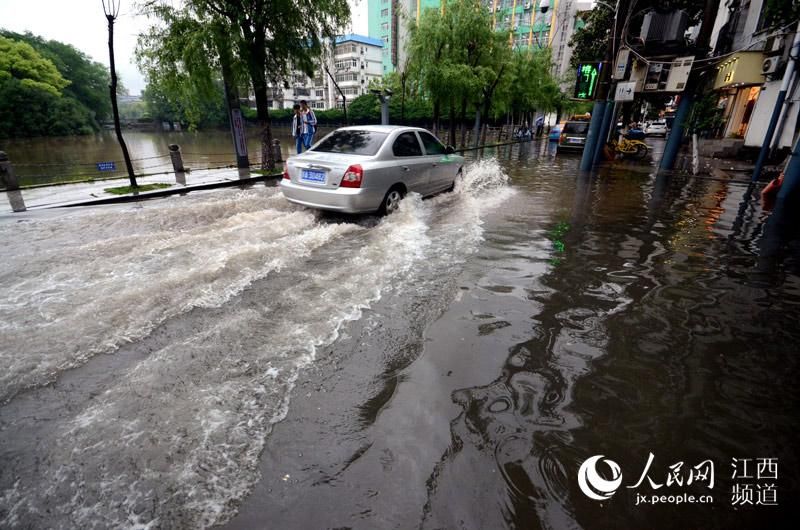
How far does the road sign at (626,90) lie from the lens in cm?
1160

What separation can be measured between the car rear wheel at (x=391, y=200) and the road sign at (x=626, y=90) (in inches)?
366

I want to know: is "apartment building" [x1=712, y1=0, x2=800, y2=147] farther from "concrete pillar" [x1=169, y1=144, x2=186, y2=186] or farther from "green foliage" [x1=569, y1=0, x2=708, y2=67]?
"concrete pillar" [x1=169, y1=144, x2=186, y2=186]

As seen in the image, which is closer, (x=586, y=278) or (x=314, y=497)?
(x=314, y=497)

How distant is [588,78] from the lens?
11.8 m

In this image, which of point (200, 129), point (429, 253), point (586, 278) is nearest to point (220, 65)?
point (429, 253)

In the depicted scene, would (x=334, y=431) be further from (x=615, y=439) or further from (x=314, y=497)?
(x=615, y=439)

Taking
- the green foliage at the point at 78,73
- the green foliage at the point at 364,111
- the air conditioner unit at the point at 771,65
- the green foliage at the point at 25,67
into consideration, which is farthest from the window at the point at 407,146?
the green foliage at the point at 78,73

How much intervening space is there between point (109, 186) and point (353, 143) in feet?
26.8

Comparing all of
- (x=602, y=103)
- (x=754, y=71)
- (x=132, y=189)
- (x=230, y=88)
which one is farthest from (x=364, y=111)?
(x=132, y=189)

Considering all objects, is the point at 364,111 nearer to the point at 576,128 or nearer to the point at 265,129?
the point at 576,128

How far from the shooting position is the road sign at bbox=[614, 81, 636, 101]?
11.6 meters

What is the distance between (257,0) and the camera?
34.7 feet

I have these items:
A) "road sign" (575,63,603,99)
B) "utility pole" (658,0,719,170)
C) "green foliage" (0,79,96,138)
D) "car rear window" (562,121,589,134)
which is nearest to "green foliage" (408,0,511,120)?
"car rear window" (562,121,589,134)

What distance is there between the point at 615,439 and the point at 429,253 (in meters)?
3.28
